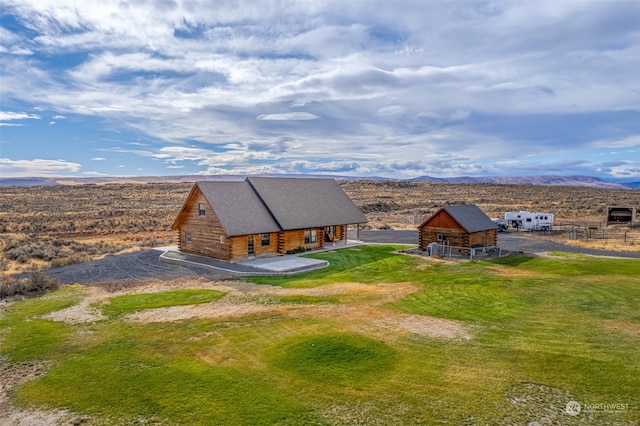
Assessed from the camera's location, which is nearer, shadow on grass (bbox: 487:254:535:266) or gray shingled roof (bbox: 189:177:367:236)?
shadow on grass (bbox: 487:254:535:266)

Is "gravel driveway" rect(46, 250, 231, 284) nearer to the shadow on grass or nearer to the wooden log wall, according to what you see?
the wooden log wall

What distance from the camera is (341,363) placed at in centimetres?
1091

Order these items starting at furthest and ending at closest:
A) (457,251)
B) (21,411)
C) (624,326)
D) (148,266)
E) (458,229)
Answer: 1. (457,251)
2. (458,229)
3. (148,266)
4. (624,326)
5. (21,411)

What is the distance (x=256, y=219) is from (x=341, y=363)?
18.9 meters

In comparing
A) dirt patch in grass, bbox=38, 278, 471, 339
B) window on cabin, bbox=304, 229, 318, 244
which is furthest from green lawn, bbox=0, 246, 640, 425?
window on cabin, bbox=304, 229, 318, 244

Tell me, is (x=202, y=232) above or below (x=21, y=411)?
above

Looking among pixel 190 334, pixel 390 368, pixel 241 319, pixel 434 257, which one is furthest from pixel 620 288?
pixel 190 334

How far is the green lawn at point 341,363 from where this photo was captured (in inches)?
340

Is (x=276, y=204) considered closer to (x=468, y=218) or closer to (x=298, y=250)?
(x=298, y=250)

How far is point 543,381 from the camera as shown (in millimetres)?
9852

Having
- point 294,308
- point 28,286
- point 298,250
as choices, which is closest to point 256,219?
point 298,250

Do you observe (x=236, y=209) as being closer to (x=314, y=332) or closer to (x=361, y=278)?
(x=361, y=278)

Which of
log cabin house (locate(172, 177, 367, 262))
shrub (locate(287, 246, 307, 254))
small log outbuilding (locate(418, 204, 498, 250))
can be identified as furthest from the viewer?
shrub (locate(287, 246, 307, 254))

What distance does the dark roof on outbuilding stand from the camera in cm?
2916
